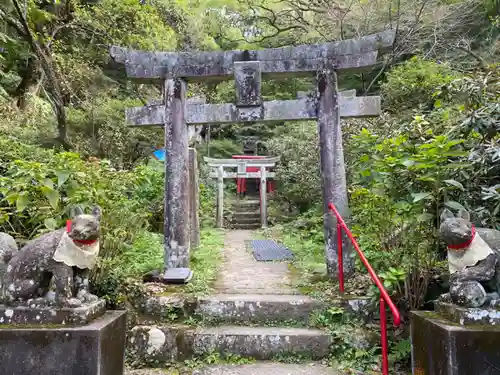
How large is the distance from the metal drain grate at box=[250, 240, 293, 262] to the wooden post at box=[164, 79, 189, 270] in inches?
80.6

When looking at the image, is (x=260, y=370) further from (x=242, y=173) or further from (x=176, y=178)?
(x=242, y=173)

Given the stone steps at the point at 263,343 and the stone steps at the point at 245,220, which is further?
the stone steps at the point at 245,220

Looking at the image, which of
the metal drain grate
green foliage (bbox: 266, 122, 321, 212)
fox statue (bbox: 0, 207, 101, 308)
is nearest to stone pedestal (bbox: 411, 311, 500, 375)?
fox statue (bbox: 0, 207, 101, 308)

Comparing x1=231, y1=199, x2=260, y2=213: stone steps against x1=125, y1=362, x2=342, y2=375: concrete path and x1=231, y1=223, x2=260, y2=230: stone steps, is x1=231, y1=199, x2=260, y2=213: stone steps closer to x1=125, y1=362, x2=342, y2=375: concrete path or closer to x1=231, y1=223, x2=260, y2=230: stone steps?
x1=231, y1=223, x2=260, y2=230: stone steps

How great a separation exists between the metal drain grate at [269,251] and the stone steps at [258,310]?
253 cm

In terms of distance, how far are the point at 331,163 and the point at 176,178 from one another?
206 centimetres

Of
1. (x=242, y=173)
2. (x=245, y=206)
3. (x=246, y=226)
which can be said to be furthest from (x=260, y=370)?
(x=245, y=206)

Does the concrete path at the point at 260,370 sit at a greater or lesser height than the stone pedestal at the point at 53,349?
lesser

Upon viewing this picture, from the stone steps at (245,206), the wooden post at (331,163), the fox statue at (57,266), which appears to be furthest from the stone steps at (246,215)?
the fox statue at (57,266)

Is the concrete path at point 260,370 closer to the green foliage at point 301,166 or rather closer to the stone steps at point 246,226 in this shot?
the green foliage at point 301,166

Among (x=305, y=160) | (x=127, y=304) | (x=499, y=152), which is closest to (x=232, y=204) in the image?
(x=305, y=160)

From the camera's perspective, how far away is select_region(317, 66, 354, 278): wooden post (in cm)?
484

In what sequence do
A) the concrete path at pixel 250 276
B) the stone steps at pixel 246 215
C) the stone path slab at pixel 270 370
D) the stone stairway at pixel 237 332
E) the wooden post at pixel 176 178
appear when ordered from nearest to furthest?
the stone path slab at pixel 270 370
the stone stairway at pixel 237 332
the concrete path at pixel 250 276
the wooden post at pixel 176 178
the stone steps at pixel 246 215

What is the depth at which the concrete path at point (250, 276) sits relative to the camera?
15.4 ft
